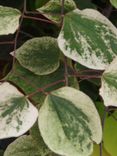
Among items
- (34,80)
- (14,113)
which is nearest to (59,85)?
(34,80)

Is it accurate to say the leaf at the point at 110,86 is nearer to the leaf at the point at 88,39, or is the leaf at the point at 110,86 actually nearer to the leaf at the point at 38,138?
the leaf at the point at 88,39

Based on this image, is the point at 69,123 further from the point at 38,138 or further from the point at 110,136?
the point at 110,136

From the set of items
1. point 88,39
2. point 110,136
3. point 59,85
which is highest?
point 88,39

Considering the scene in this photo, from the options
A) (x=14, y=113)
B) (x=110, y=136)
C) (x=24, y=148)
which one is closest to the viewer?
(x=14, y=113)

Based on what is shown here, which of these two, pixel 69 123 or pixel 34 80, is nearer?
pixel 69 123

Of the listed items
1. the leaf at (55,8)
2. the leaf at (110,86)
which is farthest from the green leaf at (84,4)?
the leaf at (110,86)

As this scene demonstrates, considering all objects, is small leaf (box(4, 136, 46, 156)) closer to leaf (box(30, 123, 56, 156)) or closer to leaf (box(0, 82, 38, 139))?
leaf (box(30, 123, 56, 156))

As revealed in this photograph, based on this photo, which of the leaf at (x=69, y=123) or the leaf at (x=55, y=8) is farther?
the leaf at (x=55, y=8)
